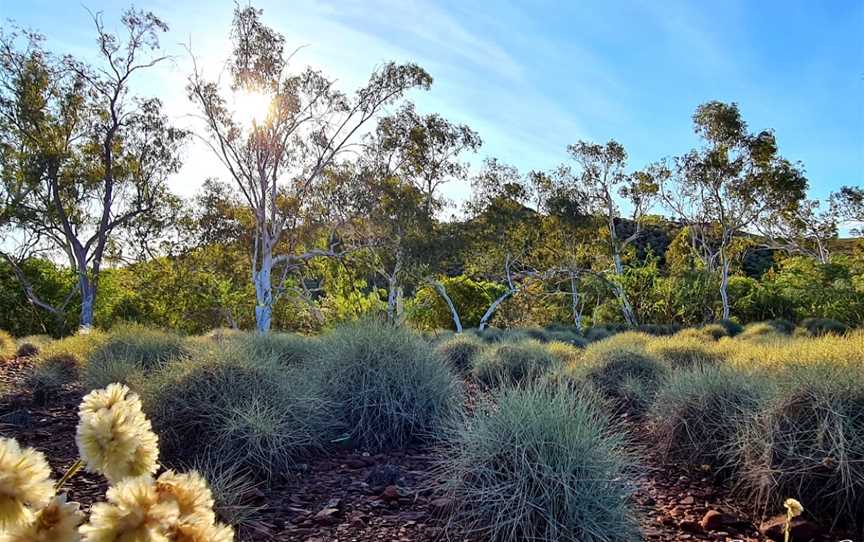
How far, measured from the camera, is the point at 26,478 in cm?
61

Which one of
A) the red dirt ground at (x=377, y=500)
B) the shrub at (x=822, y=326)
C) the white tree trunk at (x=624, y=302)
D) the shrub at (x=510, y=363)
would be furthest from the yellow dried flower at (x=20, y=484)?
the white tree trunk at (x=624, y=302)

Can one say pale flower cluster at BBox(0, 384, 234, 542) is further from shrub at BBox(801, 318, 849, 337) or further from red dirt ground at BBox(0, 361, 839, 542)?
shrub at BBox(801, 318, 849, 337)

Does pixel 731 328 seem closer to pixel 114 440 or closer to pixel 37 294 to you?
pixel 114 440

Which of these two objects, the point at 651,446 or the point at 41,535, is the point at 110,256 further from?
the point at 41,535

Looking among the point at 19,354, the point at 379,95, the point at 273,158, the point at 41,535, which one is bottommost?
the point at 19,354

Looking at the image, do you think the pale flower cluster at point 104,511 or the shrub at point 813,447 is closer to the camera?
the pale flower cluster at point 104,511

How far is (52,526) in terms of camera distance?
24.3 inches

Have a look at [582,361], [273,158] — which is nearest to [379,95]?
[273,158]

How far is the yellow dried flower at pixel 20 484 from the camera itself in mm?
591

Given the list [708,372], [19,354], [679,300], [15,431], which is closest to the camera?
[15,431]

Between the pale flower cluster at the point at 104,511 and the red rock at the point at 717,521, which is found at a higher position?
the pale flower cluster at the point at 104,511

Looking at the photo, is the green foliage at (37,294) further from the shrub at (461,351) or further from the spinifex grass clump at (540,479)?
the spinifex grass clump at (540,479)

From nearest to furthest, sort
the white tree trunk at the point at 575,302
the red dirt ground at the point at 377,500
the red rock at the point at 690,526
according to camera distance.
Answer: the red dirt ground at the point at 377,500 < the red rock at the point at 690,526 < the white tree trunk at the point at 575,302

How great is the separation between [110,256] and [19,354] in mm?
9884
